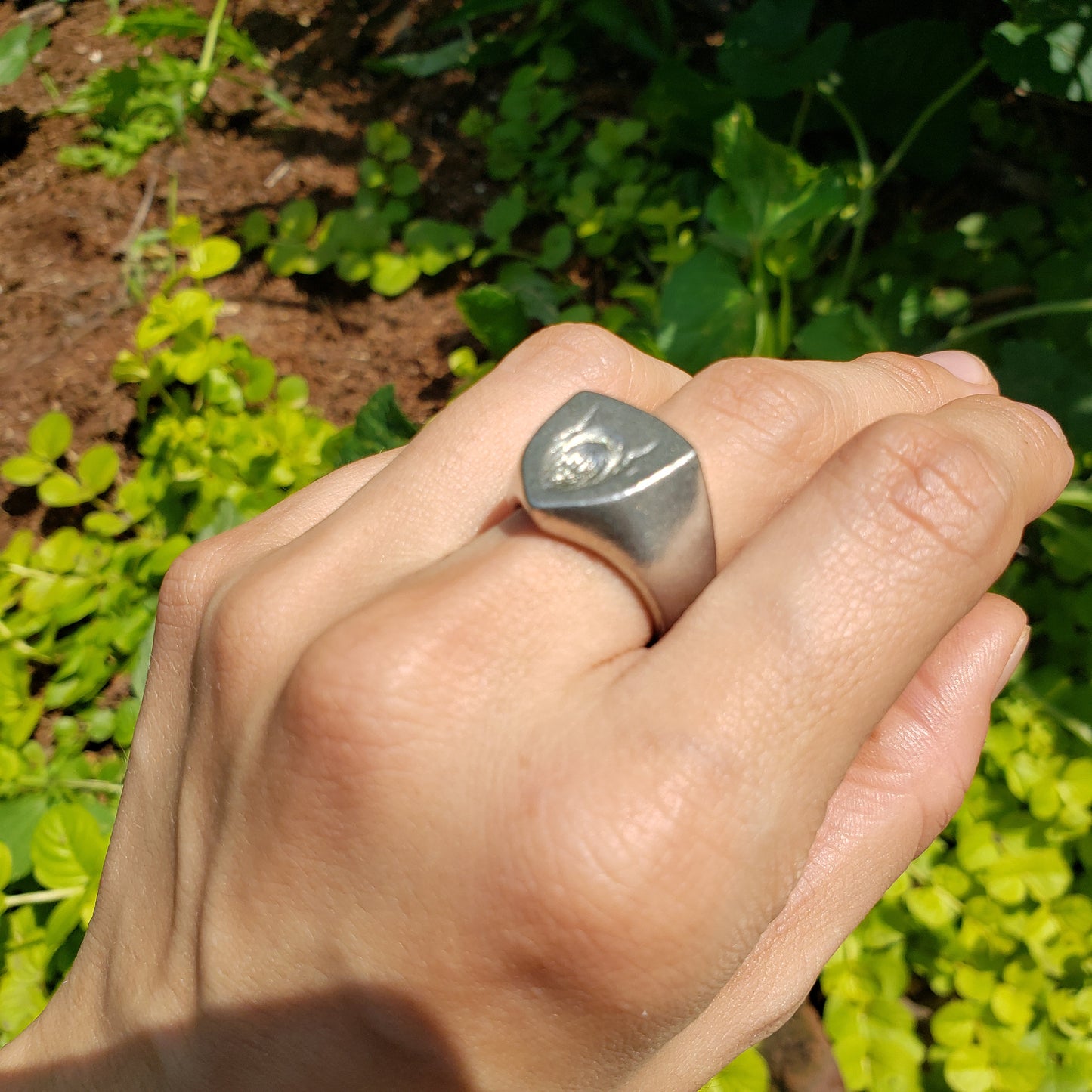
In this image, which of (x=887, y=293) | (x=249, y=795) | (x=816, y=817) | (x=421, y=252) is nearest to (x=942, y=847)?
(x=816, y=817)

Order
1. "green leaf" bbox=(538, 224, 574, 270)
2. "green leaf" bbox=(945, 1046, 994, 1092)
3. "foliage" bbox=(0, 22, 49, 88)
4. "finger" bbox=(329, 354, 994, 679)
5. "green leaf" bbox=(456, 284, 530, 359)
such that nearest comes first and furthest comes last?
"finger" bbox=(329, 354, 994, 679)
"green leaf" bbox=(945, 1046, 994, 1092)
"green leaf" bbox=(456, 284, 530, 359)
"green leaf" bbox=(538, 224, 574, 270)
"foliage" bbox=(0, 22, 49, 88)

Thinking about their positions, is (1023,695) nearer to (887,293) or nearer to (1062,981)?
(1062,981)

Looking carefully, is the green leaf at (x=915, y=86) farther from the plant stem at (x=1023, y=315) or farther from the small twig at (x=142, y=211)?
the small twig at (x=142, y=211)

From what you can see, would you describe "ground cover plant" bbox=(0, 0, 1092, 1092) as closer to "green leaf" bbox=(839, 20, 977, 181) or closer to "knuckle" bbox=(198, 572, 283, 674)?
"green leaf" bbox=(839, 20, 977, 181)

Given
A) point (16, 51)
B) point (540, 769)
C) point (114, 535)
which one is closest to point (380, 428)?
point (114, 535)

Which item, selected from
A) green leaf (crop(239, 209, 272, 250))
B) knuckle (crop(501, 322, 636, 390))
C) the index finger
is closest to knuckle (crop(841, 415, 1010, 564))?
the index finger
